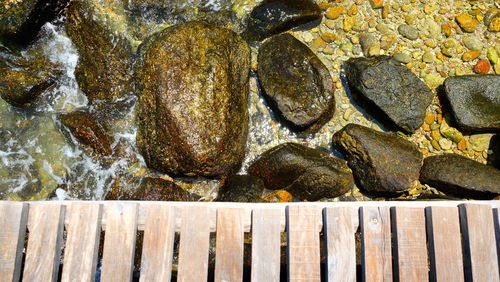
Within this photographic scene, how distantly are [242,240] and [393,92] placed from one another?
269cm

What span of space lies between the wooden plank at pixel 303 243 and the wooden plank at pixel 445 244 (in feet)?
2.95

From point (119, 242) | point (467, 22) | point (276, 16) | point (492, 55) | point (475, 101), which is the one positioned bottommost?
point (119, 242)

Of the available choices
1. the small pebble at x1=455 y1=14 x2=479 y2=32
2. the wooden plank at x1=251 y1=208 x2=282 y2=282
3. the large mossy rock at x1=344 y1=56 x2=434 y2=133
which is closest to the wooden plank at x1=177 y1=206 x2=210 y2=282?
the wooden plank at x1=251 y1=208 x2=282 y2=282

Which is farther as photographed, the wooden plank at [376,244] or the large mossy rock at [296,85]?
the large mossy rock at [296,85]

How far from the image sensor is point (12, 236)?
2670mm

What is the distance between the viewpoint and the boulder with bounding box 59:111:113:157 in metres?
4.13

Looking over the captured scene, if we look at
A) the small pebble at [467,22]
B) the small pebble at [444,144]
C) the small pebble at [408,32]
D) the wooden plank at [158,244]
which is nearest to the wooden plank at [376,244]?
the wooden plank at [158,244]

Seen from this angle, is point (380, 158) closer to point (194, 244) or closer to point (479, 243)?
point (479, 243)

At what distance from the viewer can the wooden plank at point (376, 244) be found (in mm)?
2686

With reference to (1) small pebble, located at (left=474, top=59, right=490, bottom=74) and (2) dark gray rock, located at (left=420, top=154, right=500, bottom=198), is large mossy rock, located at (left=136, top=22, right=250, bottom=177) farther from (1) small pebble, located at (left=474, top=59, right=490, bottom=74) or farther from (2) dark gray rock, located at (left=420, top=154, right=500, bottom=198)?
(1) small pebble, located at (left=474, top=59, right=490, bottom=74)

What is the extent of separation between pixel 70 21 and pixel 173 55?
1606 mm

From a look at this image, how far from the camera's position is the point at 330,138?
440 centimetres

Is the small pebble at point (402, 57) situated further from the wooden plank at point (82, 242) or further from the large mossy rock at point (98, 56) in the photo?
the wooden plank at point (82, 242)

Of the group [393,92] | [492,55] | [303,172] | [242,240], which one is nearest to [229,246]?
[242,240]
